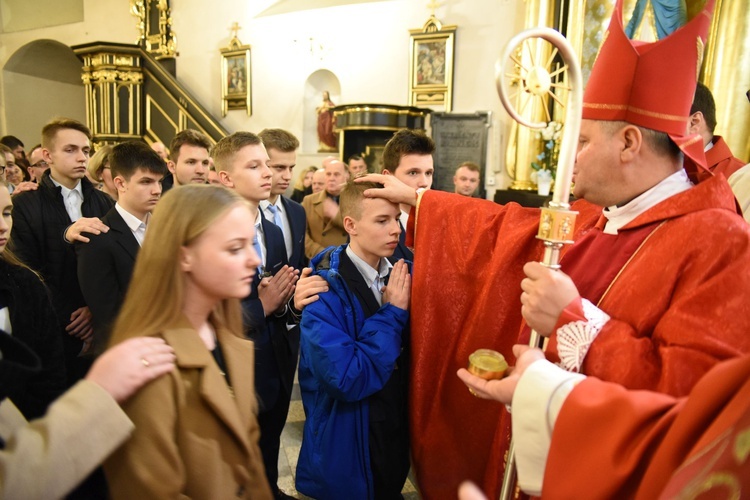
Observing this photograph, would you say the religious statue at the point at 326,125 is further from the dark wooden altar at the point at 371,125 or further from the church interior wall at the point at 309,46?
the dark wooden altar at the point at 371,125

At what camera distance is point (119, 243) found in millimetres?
2266

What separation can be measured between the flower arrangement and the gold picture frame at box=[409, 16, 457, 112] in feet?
6.70

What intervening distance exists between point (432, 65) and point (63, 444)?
9.04m

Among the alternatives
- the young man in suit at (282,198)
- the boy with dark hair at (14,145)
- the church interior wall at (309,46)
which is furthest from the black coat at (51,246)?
the church interior wall at (309,46)

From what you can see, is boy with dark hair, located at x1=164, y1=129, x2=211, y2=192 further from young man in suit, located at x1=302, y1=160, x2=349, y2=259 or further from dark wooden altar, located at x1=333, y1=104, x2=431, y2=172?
dark wooden altar, located at x1=333, y1=104, x2=431, y2=172

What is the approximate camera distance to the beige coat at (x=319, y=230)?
4.30m

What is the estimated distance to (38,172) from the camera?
5.31 m

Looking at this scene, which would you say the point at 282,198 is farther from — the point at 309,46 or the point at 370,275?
the point at 309,46

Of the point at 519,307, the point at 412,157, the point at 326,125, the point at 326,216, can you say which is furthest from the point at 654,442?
the point at 326,125

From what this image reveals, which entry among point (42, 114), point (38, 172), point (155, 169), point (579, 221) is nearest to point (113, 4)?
point (42, 114)

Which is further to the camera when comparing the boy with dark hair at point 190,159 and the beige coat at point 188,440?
the boy with dark hair at point 190,159

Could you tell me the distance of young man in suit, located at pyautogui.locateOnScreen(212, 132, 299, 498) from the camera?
2330 millimetres

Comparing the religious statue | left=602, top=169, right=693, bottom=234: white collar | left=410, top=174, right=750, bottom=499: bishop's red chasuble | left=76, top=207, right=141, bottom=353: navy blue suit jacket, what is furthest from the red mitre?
the religious statue

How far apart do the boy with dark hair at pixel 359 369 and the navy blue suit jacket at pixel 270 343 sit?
1.39 feet
